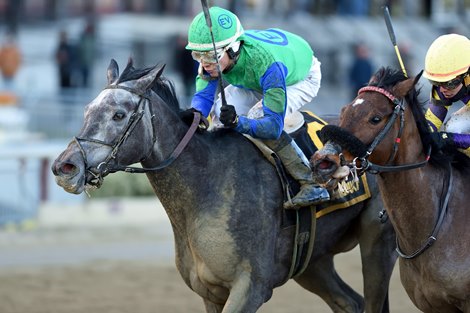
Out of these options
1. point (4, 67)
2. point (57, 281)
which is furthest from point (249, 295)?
point (4, 67)

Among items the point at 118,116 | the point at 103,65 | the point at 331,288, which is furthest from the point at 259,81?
the point at 103,65

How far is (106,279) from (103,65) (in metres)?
8.51

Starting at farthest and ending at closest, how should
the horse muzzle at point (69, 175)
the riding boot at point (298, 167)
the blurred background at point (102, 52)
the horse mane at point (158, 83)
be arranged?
1. the blurred background at point (102, 52)
2. the riding boot at point (298, 167)
3. the horse mane at point (158, 83)
4. the horse muzzle at point (69, 175)

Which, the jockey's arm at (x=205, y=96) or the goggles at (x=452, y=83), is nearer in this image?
the goggles at (x=452, y=83)

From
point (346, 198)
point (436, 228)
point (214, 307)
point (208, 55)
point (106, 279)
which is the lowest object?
point (106, 279)

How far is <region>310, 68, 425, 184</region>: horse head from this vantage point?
546 centimetres

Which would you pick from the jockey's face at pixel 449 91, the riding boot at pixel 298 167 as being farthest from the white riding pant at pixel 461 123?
the riding boot at pixel 298 167

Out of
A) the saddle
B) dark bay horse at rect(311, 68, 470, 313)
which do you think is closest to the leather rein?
dark bay horse at rect(311, 68, 470, 313)

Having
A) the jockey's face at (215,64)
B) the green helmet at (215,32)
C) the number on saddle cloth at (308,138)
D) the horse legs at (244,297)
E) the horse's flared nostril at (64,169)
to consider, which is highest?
the green helmet at (215,32)

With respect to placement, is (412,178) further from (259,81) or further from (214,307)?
(214,307)

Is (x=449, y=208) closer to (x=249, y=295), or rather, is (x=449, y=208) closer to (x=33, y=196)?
(x=249, y=295)

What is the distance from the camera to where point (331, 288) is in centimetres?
727

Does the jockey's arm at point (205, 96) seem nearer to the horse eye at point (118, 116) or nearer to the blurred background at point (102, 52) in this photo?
the horse eye at point (118, 116)

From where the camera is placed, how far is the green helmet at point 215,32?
6.10 meters
